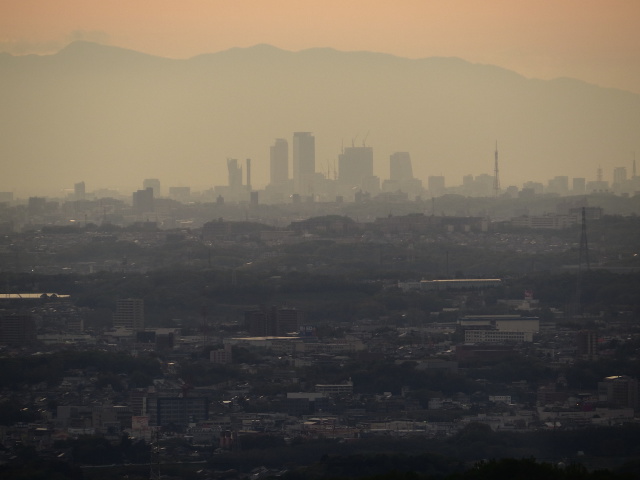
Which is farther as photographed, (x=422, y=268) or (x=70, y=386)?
(x=422, y=268)

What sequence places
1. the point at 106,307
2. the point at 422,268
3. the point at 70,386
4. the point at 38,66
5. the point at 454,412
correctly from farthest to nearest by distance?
the point at 38,66 → the point at 422,268 → the point at 106,307 → the point at 70,386 → the point at 454,412

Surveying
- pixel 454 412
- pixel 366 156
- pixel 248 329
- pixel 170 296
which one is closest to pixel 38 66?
pixel 366 156

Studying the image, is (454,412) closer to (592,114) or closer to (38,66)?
(38,66)

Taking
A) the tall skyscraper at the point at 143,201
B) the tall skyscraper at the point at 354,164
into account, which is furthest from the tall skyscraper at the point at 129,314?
the tall skyscraper at the point at 354,164

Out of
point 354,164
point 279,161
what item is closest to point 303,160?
point 279,161

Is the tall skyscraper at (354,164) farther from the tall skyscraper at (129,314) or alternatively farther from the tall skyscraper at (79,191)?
the tall skyscraper at (129,314)

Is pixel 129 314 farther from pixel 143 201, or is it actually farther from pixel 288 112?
pixel 288 112
